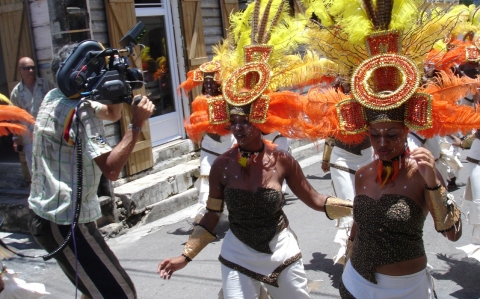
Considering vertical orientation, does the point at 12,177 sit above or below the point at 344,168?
below

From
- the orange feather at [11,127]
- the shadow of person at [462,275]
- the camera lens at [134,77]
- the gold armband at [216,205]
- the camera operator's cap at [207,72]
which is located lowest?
the shadow of person at [462,275]

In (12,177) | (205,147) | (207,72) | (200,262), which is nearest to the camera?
(200,262)

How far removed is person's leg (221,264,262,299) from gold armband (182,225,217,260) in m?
0.24

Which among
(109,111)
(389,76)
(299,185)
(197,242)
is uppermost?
(389,76)

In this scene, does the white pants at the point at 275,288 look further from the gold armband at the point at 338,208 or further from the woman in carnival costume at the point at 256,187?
the gold armband at the point at 338,208

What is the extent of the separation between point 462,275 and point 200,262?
8.29ft

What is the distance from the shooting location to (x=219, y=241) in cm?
644

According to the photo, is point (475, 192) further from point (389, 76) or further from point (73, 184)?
point (73, 184)

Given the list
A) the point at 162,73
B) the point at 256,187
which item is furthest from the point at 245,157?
the point at 162,73

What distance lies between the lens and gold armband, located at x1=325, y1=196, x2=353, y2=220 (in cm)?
345

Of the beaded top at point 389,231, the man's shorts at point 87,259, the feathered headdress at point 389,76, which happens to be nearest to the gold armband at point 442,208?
the beaded top at point 389,231

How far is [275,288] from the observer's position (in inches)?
133

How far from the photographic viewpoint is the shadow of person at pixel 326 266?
17.2ft

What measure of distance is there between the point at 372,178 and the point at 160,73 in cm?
638
